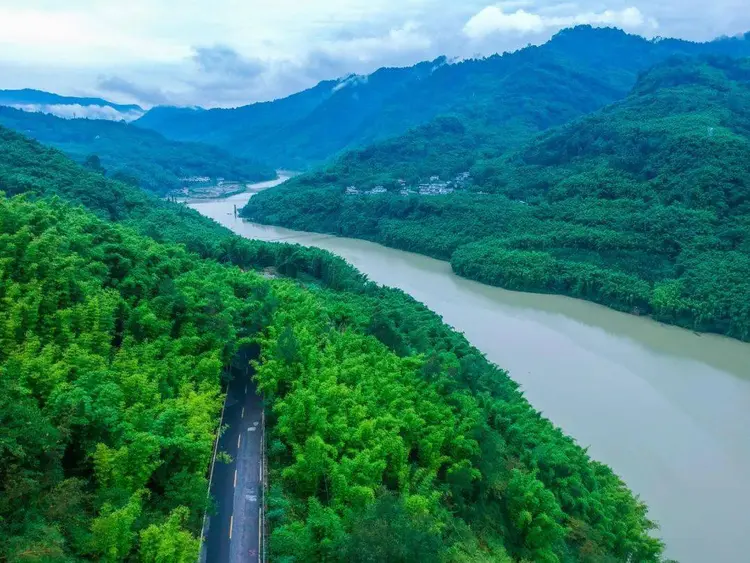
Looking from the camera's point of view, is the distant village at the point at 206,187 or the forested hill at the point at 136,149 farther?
→ the forested hill at the point at 136,149

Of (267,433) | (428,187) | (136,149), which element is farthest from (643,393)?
(136,149)

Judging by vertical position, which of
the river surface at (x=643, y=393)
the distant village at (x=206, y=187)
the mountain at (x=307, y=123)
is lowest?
the river surface at (x=643, y=393)

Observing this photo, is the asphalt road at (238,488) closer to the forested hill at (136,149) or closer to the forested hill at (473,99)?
the forested hill at (473,99)

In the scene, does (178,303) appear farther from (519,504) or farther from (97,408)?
(519,504)

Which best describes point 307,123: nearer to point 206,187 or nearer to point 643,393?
point 206,187

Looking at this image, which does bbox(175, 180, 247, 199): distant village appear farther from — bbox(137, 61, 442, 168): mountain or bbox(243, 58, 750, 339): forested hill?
bbox(137, 61, 442, 168): mountain

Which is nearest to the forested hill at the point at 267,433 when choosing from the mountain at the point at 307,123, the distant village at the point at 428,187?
the distant village at the point at 428,187
